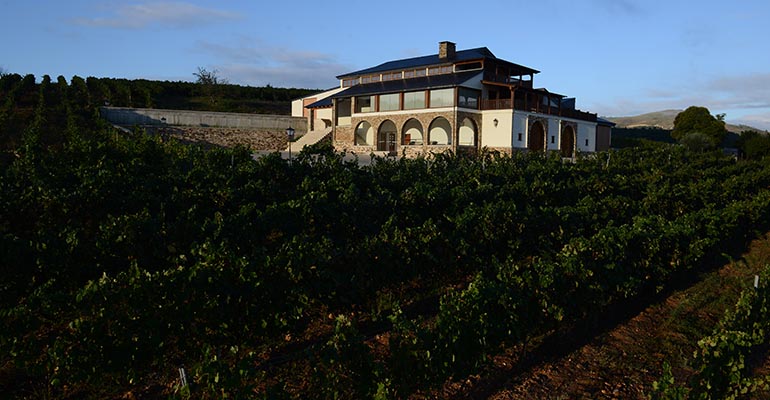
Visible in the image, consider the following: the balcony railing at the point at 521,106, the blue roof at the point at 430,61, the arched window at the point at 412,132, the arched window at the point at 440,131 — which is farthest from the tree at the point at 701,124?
the arched window at the point at 412,132

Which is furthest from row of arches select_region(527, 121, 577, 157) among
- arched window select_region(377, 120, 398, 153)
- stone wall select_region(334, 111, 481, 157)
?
arched window select_region(377, 120, 398, 153)

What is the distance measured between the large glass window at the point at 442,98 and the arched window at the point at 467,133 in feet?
5.80

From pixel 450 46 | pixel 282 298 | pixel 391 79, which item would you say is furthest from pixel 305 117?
pixel 282 298

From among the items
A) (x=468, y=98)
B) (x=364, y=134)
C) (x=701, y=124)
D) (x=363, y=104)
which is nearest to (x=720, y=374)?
(x=468, y=98)

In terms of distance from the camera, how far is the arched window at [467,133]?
1379 inches

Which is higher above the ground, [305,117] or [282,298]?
[305,117]

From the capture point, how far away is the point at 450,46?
38875 mm

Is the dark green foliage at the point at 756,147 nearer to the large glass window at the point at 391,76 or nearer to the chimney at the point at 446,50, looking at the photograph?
the chimney at the point at 446,50

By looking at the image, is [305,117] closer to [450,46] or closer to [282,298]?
[450,46]

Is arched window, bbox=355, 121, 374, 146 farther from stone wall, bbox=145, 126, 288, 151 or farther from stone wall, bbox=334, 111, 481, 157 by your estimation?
stone wall, bbox=145, 126, 288, 151

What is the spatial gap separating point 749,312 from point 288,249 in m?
5.63

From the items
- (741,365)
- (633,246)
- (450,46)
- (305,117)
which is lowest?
(741,365)

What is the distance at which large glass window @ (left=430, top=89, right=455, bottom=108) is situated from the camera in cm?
3353

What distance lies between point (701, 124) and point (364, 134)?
31.5 metres
